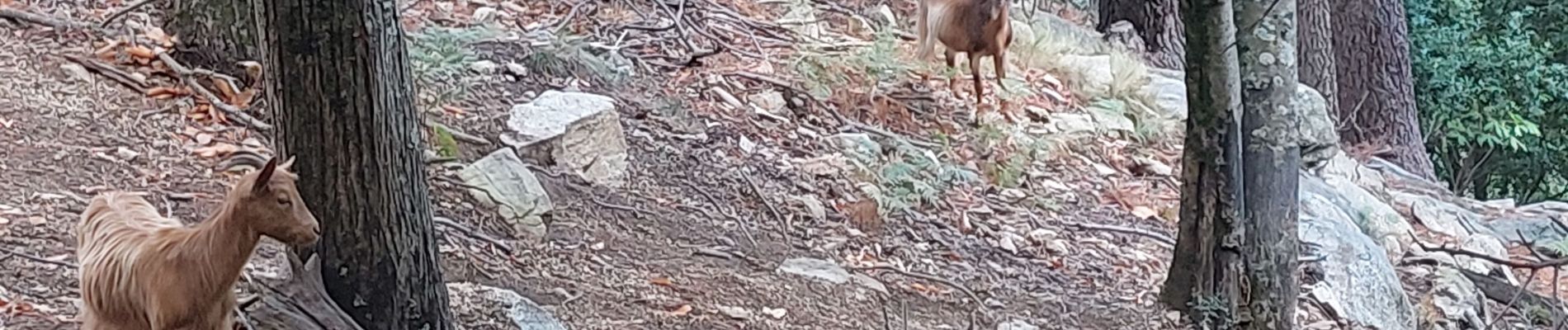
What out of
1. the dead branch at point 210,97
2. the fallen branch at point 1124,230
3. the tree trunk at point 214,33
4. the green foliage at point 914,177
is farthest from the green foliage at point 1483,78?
the dead branch at point 210,97

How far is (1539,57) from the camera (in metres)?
14.7

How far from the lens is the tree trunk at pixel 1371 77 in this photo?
10938 mm

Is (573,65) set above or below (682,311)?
above

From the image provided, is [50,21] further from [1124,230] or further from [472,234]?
[1124,230]

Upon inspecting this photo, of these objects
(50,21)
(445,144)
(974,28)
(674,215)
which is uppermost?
(50,21)

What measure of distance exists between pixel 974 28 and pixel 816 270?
2288 mm

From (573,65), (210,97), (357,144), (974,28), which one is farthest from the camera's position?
(974,28)

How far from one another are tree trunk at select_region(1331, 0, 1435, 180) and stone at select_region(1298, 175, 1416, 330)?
3686 millimetres

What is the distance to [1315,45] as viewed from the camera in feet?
32.8

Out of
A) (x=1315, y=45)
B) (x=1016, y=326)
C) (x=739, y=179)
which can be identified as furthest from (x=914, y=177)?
(x=1315, y=45)

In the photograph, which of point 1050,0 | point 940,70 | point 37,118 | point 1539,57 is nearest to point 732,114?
point 940,70

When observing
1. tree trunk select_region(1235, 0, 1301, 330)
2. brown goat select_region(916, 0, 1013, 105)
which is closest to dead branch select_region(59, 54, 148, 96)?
brown goat select_region(916, 0, 1013, 105)

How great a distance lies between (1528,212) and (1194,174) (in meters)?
6.54

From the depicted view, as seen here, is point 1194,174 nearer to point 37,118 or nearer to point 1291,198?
point 1291,198
